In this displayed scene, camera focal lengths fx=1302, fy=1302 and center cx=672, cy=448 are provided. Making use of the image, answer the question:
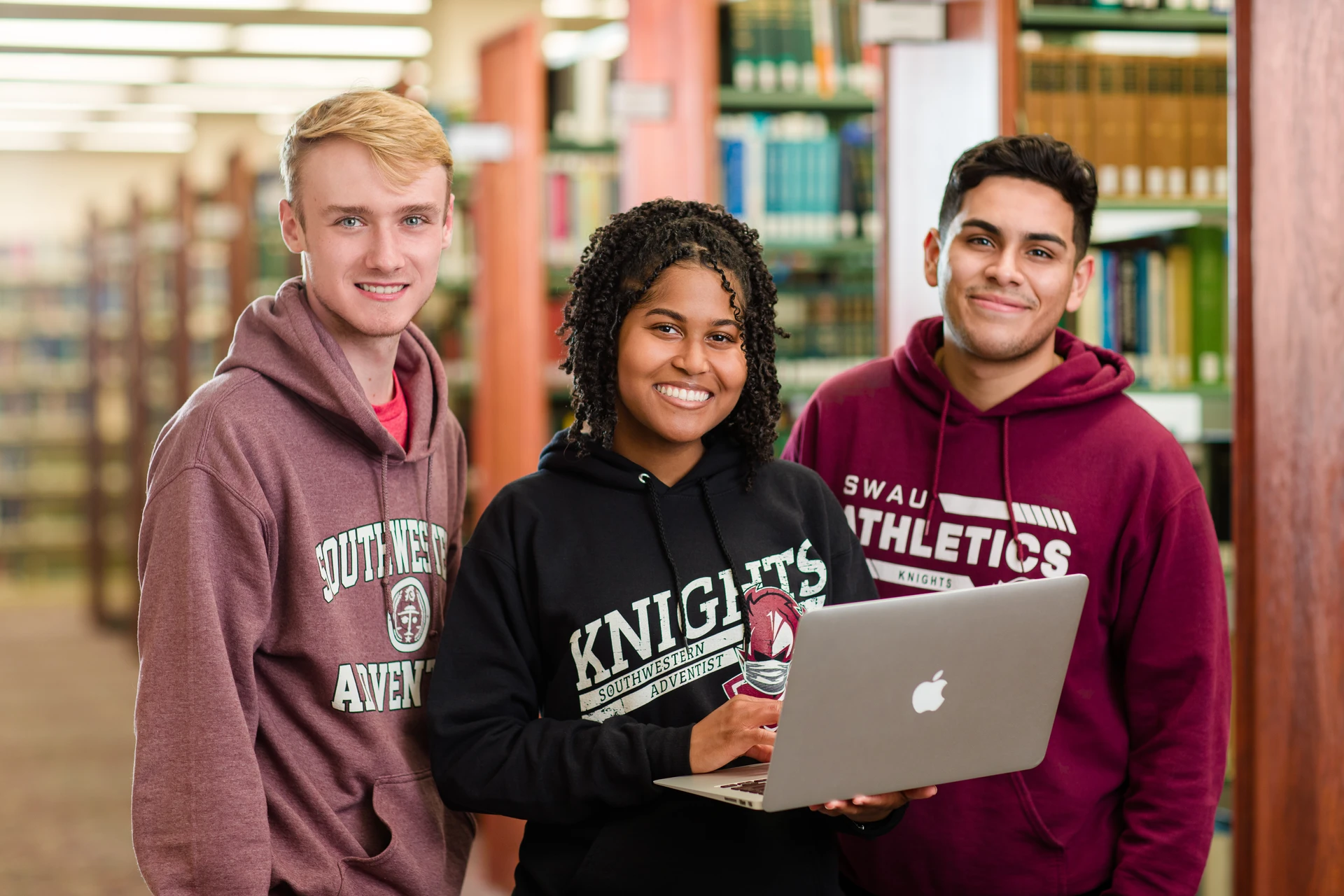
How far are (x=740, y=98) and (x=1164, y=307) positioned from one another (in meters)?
1.43

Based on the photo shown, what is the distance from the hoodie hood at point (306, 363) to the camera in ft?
4.91

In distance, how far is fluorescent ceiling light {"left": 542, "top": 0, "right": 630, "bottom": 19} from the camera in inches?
281

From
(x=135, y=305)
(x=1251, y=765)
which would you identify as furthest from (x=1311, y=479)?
(x=135, y=305)

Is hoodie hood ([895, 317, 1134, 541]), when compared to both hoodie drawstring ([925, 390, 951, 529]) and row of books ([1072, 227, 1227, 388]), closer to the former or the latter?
hoodie drawstring ([925, 390, 951, 529])

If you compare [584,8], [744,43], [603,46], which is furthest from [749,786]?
[584,8]

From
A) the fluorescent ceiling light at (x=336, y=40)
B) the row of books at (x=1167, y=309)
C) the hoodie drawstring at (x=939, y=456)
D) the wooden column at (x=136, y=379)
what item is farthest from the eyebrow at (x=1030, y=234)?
the fluorescent ceiling light at (x=336, y=40)

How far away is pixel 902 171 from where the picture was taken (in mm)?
2781

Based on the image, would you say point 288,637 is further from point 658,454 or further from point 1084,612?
point 1084,612

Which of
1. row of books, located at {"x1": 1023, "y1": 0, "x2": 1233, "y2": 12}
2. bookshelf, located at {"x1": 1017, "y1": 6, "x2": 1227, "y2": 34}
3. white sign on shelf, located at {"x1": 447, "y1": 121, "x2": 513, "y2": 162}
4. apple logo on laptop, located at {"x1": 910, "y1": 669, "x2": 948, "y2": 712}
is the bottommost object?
apple logo on laptop, located at {"x1": 910, "y1": 669, "x2": 948, "y2": 712}

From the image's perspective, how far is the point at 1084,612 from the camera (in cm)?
164

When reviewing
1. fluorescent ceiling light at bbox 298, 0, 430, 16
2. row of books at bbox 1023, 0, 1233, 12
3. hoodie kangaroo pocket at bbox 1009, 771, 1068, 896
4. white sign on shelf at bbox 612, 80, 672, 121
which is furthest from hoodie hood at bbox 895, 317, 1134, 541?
fluorescent ceiling light at bbox 298, 0, 430, 16

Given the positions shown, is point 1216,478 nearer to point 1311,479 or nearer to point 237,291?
point 1311,479

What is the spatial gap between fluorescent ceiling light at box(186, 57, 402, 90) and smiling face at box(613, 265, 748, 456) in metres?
7.62

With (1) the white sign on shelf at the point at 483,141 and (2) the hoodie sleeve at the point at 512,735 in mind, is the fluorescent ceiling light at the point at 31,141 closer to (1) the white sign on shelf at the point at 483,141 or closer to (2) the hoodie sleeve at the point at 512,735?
(1) the white sign on shelf at the point at 483,141
